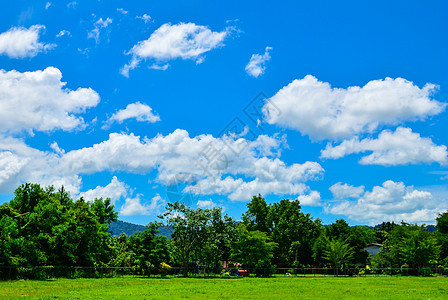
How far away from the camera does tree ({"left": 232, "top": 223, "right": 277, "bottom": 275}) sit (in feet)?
216

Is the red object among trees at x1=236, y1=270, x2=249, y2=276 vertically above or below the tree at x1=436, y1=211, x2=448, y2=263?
below

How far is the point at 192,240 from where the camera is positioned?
60.6 metres

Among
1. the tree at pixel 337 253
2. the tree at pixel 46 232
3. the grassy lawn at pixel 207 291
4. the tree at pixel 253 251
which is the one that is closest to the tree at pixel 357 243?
the tree at pixel 337 253

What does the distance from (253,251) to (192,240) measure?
12274 mm

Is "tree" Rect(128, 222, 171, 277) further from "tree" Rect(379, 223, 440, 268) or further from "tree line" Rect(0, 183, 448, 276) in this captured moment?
"tree" Rect(379, 223, 440, 268)

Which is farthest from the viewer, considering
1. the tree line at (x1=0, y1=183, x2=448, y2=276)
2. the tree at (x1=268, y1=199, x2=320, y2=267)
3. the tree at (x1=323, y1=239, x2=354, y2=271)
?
the tree at (x1=268, y1=199, x2=320, y2=267)

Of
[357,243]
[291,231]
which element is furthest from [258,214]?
[357,243]

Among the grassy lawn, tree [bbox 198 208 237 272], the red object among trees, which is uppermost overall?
tree [bbox 198 208 237 272]

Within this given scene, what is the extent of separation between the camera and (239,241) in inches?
2633

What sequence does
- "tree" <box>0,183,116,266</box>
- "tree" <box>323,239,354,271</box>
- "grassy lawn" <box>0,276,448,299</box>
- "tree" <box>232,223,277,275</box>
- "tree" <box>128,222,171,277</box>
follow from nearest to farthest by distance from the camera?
1. "grassy lawn" <box>0,276,448,299</box>
2. "tree" <box>0,183,116,266</box>
3. "tree" <box>128,222,171,277</box>
4. "tree" <box>232,223,277,275</box>
5. "tree" <box>323,239,354,271</box>

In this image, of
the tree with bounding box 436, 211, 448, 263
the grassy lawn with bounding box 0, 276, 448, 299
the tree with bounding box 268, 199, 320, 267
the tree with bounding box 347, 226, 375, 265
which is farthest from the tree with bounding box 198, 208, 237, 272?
the tree with bounding box 436, 211, 448, 263

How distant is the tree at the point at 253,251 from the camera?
65.9 metres

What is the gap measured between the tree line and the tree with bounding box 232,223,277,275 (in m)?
0.18

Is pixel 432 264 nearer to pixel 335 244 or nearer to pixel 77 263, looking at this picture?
pixel 335 244
